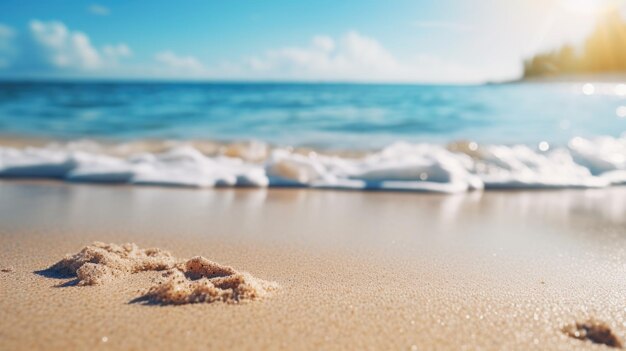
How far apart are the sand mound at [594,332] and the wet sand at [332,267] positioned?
38 mm

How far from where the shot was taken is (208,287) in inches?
63.4

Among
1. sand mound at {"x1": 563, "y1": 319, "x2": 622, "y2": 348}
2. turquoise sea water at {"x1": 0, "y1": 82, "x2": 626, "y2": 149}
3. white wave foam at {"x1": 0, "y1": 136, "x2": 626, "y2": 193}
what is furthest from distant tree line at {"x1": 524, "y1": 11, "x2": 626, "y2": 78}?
sand mound at {"x1": 563, "y1": 319, "x2": 622, "y2": 348}

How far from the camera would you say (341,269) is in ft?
6.67

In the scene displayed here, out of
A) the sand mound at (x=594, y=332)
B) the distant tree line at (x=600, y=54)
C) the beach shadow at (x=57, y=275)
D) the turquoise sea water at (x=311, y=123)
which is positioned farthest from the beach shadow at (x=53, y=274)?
the distant tree line at (x=600, y=54)

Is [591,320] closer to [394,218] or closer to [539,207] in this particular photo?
[394,218]

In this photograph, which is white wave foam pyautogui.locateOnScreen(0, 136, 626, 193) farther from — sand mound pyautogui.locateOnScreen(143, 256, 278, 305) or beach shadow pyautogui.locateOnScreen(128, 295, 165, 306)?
beach shadow pyautogui.locateOnScreen(128, 295, 165, 306)

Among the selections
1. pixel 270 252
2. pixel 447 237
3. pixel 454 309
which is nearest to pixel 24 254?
pixel 270 252

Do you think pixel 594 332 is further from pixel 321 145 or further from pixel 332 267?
pixel 321 145

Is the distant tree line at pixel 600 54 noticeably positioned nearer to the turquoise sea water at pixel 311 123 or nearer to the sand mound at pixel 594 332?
the turquoise sea water at pixel 311 123

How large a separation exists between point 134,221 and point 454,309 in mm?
1949

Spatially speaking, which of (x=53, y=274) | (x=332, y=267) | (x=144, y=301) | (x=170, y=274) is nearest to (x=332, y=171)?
(x=332, y=267)

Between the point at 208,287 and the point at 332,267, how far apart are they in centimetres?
61

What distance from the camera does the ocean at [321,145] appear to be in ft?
14.0

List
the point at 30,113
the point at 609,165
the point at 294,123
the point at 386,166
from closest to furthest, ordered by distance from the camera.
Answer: the point at 386,166 → the point at 609,165 → the point at 294,123 → the point at 30,113
